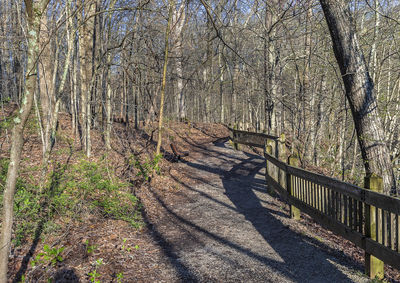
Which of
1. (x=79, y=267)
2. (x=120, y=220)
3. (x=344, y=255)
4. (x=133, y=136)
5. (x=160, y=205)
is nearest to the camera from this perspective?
(x=79, y=267)

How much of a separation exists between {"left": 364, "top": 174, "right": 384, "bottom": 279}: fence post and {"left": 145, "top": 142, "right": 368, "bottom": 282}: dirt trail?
0.62ft

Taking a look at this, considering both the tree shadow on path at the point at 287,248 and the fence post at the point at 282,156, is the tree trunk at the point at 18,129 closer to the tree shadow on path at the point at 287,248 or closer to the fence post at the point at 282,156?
the tree shadow on path at the point at 287,248

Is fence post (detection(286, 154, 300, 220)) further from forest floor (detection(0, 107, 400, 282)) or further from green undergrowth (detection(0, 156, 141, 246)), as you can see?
green undergrowth (detection(0, 156, 141, 246))

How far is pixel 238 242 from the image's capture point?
232 inches

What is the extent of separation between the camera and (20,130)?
3.52m

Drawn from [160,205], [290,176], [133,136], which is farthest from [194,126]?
[290,176]

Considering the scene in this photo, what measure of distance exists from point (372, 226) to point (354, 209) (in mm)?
384

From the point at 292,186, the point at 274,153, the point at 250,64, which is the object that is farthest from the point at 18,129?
the point at 250,64

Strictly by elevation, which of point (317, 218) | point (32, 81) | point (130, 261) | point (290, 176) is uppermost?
point (32, 81)

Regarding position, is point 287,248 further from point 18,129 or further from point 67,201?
point 67,201

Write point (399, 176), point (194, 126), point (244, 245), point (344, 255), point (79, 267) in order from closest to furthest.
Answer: point (79, 267) → point (344, 255) → point (244, 245) → point (399, 176) → point (194, 126)

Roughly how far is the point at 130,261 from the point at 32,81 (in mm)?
3215

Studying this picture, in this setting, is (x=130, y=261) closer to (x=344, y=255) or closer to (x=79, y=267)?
(x=79, y=267)

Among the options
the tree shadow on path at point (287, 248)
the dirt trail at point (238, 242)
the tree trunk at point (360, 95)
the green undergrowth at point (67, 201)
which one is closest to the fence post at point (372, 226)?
the dirt trail at point (238, 242)
